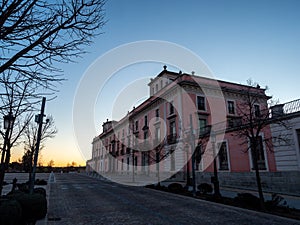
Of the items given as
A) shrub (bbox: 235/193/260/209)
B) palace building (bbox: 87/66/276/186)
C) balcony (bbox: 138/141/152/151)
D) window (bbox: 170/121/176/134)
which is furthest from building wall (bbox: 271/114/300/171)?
balcony (bbox: 138/141/152/151)

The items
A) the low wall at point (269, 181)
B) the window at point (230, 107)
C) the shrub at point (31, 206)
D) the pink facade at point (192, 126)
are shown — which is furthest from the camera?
the window at point (230, 107)

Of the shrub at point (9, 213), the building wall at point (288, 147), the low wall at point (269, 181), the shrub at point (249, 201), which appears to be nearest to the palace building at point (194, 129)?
the low wall at point (269, 181)

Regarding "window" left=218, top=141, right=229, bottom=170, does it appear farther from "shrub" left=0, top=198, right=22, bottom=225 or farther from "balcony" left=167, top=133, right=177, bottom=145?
"shrub" left=0, top=198, right=22, bottom=225

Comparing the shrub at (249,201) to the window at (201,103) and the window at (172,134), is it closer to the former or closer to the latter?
the window at (172,134)

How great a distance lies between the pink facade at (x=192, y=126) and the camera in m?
17.6

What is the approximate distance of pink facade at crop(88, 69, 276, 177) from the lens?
17641 mm

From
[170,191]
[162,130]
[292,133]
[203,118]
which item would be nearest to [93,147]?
[162,130]

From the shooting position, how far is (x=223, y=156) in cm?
1923

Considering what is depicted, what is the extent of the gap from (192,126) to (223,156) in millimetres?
5906

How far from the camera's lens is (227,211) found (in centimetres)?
842

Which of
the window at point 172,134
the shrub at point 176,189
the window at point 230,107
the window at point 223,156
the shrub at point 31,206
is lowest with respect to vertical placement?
the shrub at point 176,189

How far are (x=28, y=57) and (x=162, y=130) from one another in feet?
84.5

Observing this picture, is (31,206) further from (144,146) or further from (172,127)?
(144,146)

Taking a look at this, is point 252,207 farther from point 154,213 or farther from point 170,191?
point 170,191
